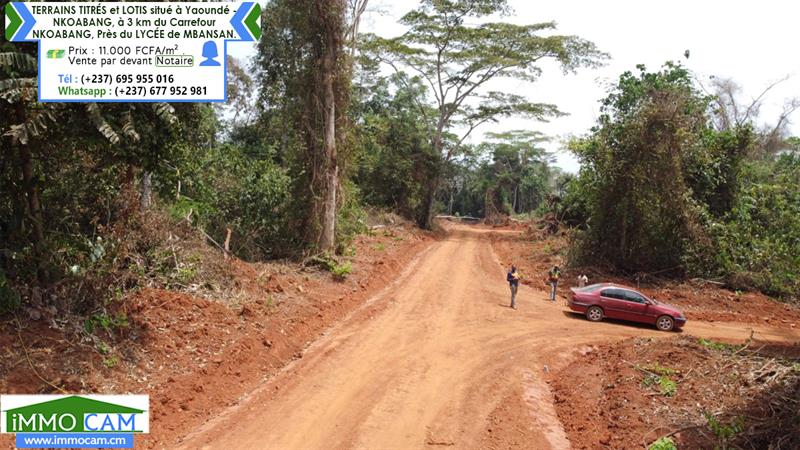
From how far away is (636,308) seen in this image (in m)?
15.9

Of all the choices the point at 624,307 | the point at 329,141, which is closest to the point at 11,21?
the point at 329,141

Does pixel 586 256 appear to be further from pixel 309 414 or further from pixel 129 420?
pixel 129 420

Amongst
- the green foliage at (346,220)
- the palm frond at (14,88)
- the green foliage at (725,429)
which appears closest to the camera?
the green foliage at (725,429)

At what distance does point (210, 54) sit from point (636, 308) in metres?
14.5

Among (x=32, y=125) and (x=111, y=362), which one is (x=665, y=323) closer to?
(x=111, y=362)

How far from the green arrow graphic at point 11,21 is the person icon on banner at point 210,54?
2.53 meters

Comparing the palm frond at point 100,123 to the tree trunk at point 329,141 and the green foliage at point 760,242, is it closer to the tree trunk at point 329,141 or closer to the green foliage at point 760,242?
the tree trunk at point 329,141

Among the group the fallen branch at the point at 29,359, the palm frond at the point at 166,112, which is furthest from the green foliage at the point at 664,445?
the palm frond at the point at 166,112

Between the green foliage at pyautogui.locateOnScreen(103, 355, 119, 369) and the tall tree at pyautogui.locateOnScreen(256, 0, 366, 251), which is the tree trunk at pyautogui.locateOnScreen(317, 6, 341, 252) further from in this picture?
the green foliage at pyautogui.locateOnScreen(103, 355, 119, 369)

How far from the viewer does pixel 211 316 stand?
10234 mm

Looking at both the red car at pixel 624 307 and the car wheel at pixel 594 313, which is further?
the car wheel at pixel 594 313

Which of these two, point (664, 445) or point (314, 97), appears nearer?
point (664, 445)

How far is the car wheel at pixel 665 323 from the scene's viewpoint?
1577 centimetres

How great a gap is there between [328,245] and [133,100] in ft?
32.3
